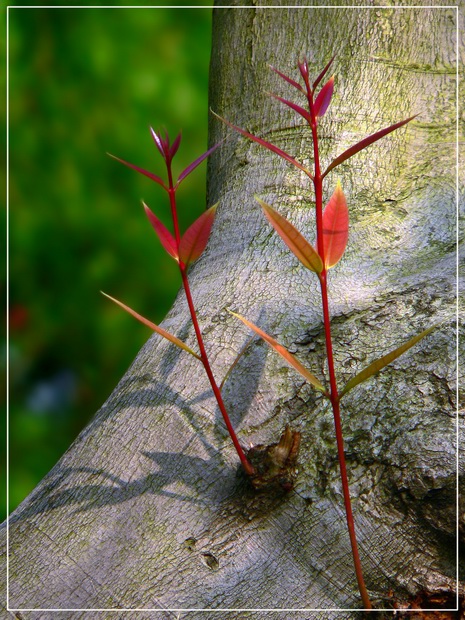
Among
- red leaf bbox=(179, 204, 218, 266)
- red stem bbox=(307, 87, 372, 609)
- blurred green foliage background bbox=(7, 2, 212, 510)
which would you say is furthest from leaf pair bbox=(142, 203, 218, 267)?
blurred green foliage background bbox=(7, 2, 212, 510)

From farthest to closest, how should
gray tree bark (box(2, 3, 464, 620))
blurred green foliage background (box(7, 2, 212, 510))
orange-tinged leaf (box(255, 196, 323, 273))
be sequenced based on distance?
blurred green foliage background (box(7, 2, 212, 510)) → gray tree bark (box(2, 3, 464, 620)) → orange-tinged leaf (box(255, 196, 323, 273))

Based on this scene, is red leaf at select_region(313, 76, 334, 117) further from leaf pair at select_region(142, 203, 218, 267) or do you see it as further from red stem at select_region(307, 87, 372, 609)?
leaf pair at select_region(142, 203, 218, 267)

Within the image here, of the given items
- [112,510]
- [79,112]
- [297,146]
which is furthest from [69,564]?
[79,112]

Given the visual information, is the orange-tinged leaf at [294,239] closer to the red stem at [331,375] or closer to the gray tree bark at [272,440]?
the red stem at [331,375]

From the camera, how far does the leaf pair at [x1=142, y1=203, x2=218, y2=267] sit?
674 mm

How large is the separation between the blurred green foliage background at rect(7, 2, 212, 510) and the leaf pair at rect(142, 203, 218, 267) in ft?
4.95

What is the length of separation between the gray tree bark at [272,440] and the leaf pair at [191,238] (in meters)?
0.18

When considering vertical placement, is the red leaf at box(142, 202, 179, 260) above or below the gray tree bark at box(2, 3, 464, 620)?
above

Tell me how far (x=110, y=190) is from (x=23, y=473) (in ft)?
2.89

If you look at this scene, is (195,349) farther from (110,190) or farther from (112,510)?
(110,190)

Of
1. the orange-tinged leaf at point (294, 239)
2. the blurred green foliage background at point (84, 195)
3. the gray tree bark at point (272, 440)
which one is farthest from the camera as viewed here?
the blurred green foliage background at point (84, 195)

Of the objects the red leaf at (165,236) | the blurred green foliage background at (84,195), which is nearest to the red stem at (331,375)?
the red leaf at (165,236)

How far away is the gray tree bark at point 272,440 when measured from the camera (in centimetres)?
73

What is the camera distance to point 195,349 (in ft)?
2.78
